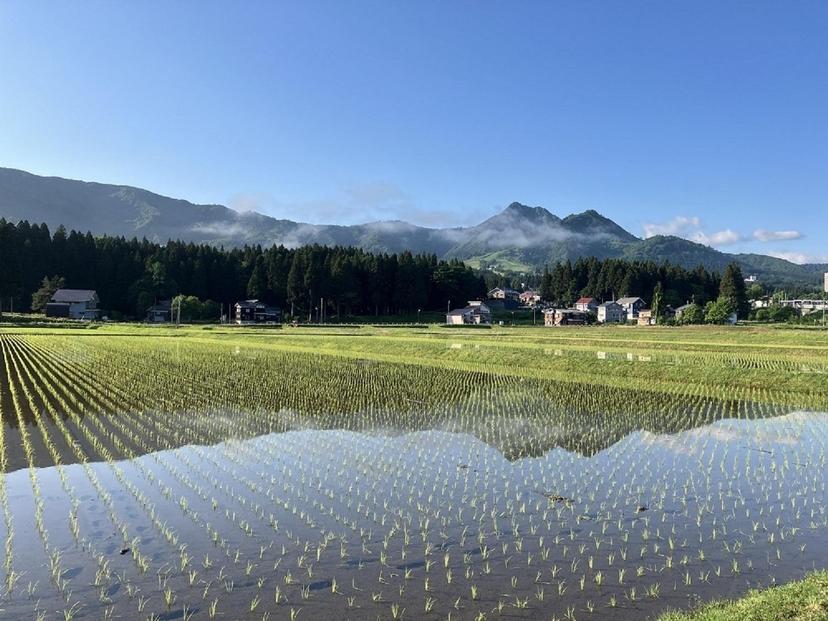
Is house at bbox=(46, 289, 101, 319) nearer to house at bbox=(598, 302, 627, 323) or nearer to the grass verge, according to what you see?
house at bbox=(598, 302, 627, 323)

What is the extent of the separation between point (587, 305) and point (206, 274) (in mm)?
69173

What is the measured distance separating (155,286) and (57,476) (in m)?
86.2

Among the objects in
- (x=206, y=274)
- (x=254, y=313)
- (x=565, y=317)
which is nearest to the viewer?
(x=254, y=313)

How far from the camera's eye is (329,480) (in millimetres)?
8836

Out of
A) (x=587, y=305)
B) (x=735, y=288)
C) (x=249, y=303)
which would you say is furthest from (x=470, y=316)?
(x=735, y=288)

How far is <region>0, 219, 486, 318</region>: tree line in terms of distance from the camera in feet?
278

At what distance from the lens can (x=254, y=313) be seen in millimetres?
88125

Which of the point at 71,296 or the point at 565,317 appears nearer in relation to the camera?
the point at 71,296


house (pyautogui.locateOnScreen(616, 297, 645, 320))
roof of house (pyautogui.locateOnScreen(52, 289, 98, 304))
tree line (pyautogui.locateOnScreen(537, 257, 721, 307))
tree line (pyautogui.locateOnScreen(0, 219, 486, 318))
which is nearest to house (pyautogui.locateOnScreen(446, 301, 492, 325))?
tree line (pyautogui.locateOnScreen(0, 219, 486, 318))

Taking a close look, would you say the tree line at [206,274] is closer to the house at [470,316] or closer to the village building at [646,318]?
the house at [470,316]

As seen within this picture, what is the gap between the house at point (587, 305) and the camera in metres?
105

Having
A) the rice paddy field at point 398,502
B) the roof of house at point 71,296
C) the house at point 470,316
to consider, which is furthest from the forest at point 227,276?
the rice paddy field at point 398,502

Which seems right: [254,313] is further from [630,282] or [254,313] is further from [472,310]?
[630,282]

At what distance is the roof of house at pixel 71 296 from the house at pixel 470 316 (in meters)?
53.5
